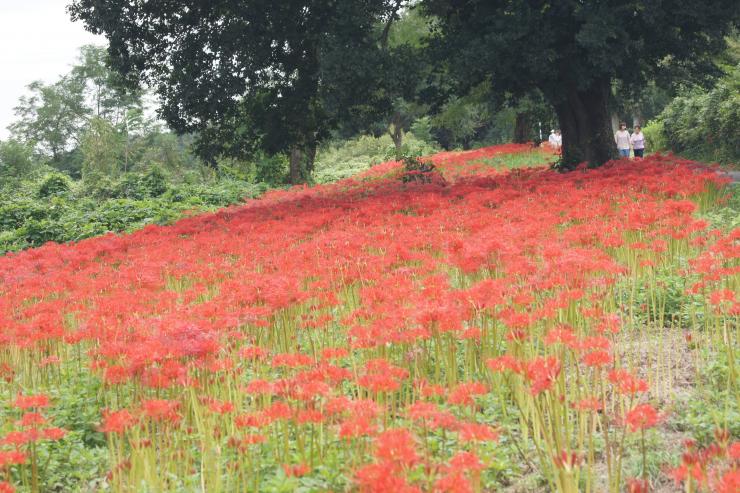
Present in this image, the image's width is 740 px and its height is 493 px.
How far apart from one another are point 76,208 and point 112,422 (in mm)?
23287

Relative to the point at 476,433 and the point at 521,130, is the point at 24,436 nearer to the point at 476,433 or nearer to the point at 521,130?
the point at 476,433

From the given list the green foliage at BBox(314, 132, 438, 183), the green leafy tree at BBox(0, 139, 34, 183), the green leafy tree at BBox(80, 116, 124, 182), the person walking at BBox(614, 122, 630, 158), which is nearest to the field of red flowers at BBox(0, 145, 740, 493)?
the person walking at BBox(614, 122, 630, 158)

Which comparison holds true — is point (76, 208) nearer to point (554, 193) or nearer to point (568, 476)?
point (554, 193)

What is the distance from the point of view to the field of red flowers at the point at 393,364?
316 centimetres

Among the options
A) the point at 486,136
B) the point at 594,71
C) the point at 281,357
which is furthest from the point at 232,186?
the point at 486,136

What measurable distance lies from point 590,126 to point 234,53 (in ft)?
30.9

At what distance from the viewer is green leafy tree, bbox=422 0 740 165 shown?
14180mm

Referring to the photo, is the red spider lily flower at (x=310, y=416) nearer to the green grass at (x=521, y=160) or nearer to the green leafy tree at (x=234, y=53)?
the green leafy tree at (x=234, y=53)

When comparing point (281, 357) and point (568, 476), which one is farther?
point (281, 357)

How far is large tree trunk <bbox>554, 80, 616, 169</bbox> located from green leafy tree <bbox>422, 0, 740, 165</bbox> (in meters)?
0.03

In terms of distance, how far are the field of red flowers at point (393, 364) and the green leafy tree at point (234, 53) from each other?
27.2 feet

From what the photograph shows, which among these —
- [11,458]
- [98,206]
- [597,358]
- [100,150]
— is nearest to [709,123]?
[98,206]

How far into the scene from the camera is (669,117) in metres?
28.5

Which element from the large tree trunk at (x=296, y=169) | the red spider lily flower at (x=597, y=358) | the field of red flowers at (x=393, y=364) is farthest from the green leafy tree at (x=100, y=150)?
the red spider lily flower at (x=597, y=358)
